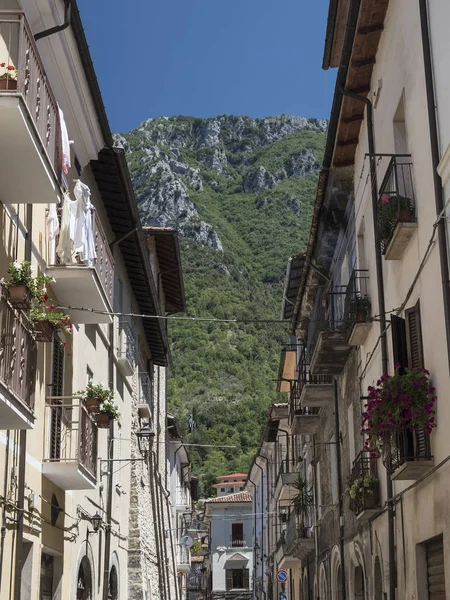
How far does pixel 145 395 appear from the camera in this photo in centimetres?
2938

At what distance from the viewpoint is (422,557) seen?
1157cm

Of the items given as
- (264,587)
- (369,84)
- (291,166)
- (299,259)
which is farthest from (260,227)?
(369,84)

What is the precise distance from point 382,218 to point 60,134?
14.6 feet

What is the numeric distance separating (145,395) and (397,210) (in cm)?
1901

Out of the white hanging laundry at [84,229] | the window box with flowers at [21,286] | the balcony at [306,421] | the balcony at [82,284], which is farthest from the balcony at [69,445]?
the balcony at [306,421]

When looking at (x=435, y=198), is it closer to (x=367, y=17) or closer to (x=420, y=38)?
(x=420, y=38)

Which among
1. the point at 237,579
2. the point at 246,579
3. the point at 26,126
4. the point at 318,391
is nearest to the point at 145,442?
the point at 318,391

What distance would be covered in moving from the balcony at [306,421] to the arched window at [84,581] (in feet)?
27.8

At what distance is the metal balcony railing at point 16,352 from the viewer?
951 cm

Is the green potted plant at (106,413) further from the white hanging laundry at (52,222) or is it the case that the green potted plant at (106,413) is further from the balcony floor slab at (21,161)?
the balcony floor slab at (21,161)

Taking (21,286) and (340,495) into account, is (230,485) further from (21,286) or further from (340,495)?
(21,286)

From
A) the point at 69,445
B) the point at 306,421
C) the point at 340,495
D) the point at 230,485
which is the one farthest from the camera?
the point at 230,485

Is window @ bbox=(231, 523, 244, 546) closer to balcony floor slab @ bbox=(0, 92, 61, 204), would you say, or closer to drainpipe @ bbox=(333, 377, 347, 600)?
drainpipe @ bbox=(333, 377, 347, 600)

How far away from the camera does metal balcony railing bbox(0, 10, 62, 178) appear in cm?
962
